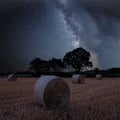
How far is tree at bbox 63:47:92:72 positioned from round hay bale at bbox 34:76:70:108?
Answer: 42.5 m

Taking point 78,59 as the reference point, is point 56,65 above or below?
below

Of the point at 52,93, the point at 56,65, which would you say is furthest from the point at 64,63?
the point at 52,93

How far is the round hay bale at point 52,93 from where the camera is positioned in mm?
9708

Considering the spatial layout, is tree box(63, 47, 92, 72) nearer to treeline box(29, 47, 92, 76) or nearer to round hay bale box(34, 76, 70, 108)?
treeline box(29, 47, 92, 76)

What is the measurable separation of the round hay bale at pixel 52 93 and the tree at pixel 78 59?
139 feet

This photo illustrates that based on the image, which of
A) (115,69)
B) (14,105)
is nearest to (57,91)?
(14,105)

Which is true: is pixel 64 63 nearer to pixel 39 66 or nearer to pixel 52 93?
pixel 39 66

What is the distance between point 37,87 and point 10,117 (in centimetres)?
306

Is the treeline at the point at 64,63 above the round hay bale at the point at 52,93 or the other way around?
above

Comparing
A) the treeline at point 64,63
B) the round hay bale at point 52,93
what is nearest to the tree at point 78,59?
the treeline at point 64,63

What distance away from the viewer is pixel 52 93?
32.9ft

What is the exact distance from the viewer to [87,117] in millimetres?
7535

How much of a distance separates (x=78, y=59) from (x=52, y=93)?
4549 centimetres

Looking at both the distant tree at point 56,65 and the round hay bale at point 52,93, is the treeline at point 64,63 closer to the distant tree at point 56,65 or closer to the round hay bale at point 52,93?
the distant tree at point 56,65
